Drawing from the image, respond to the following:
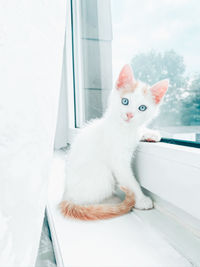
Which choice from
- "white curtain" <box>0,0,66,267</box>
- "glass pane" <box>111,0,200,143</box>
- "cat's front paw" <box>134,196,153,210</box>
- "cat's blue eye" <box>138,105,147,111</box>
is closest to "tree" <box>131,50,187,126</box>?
"glass pane" <box>111,0,200,143</box>

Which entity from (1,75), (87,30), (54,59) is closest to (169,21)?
(54,59)

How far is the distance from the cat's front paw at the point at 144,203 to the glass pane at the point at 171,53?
20 centimetres

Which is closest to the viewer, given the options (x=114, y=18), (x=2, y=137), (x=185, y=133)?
(x=2, y=137)

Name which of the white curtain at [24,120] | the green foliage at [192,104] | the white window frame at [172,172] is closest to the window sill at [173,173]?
the white window frame at [172,172]

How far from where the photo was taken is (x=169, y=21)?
2.06 ft

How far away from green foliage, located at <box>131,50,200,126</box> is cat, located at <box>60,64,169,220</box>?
0.07m

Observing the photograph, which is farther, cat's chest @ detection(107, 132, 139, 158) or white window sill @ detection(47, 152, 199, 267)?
cat's chest @ detection(107, 132, 139, 158)

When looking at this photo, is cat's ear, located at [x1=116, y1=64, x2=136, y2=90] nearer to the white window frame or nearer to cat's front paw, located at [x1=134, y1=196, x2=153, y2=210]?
the white window frame

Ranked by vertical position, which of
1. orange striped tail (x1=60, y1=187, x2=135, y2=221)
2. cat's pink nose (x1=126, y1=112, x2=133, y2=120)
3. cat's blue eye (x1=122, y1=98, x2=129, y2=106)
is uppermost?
cat's blue eye (x1=122, y1=98, x2=129, y2=106)

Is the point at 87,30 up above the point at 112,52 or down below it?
above

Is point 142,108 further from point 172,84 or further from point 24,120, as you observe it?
point 24,120

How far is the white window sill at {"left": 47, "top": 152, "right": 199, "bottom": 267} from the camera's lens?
16.0 inches

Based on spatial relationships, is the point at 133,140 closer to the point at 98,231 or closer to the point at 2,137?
the point at 98,231

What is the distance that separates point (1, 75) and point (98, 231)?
42 centimetres
